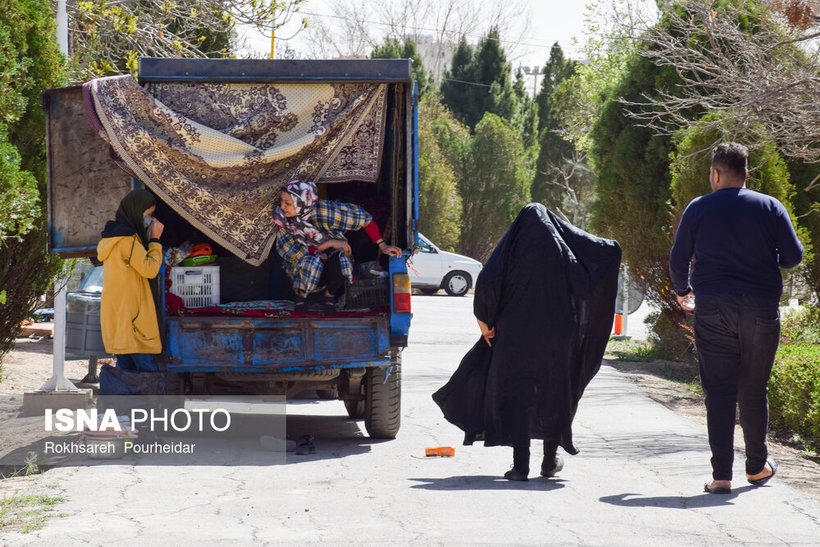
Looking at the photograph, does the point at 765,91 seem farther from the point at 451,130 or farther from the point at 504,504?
the point at 451,130

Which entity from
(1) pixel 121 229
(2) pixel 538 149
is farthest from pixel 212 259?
(2) pixel 538 149

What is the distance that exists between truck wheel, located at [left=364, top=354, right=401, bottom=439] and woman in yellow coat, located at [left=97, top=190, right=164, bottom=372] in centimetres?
156

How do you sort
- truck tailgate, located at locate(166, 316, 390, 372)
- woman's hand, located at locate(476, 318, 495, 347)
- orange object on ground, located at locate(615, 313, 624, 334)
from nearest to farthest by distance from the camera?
woman's hand, located at locate(476, 318, 495, 347) < truck tailgate, located at locate(166, 316, 390, 372) < orange object on ground, located at locate(615, 313, 624, 334)

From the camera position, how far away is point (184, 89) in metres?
7.85

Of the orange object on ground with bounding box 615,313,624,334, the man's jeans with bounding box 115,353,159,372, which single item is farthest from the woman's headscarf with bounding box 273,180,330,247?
the orange object on ground with bounding box 615,313,624,334

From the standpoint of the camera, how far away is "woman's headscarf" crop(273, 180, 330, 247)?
779 cm

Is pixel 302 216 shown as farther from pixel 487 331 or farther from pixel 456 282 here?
pixel 456 282

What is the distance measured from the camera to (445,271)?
28.2 metres

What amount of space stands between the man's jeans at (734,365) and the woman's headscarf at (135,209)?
3.86m

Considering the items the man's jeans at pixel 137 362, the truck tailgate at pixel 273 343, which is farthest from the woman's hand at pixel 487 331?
the man's jeans at pixel 137 362

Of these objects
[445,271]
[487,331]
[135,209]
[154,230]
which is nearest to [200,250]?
[154,230]

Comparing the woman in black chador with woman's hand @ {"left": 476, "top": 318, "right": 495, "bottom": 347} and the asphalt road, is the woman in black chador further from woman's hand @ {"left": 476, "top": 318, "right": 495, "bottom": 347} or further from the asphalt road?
the asphalt road

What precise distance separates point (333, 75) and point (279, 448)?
278 centimetres

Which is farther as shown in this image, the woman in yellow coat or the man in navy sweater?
the woman in yellow coat
